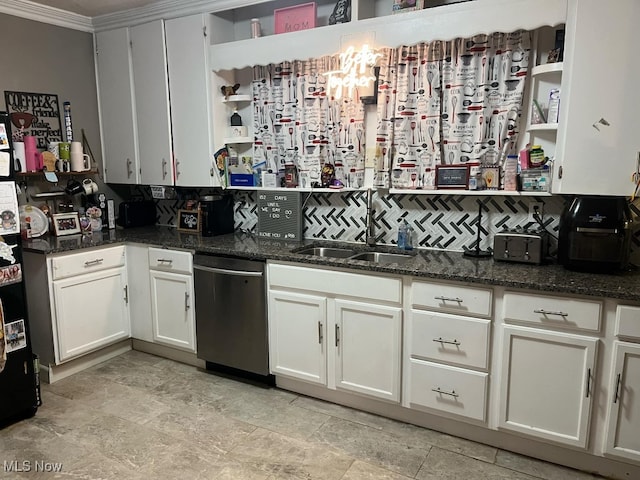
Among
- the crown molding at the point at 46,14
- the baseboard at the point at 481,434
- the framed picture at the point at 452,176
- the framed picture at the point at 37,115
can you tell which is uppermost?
the crown molding at the point at 46,14

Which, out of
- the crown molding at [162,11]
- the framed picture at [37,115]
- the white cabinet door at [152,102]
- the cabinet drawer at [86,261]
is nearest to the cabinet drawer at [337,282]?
the cabinet drawer at [86,261]

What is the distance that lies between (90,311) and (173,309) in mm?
567

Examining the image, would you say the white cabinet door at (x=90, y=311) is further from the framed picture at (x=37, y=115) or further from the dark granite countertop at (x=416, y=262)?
the framed picture at (x=37, y=115)

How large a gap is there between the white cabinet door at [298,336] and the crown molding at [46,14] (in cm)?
271

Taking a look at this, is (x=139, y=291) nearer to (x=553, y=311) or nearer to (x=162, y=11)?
(x=162, y=11)

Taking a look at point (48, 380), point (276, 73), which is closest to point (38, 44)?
point (276, 73)

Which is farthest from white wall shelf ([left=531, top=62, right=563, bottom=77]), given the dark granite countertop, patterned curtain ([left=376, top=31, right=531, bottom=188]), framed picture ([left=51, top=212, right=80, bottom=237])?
framed picture ([left=51, top=212, right=80, bottom=237])

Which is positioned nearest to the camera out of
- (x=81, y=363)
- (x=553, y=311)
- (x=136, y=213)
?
(x=553, y=311)

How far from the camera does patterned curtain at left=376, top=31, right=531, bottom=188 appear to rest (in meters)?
2.66

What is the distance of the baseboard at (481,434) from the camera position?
225 cm

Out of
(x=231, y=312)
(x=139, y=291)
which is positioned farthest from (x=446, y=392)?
(x=139, y=291)

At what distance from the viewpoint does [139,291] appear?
141 inches

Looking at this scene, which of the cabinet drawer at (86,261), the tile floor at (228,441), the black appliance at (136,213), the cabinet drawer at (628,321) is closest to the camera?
the cabinet drawer at (628,321)

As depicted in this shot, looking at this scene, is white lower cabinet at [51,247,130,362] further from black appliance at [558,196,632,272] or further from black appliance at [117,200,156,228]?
black appliance at [558,196,632,272]
